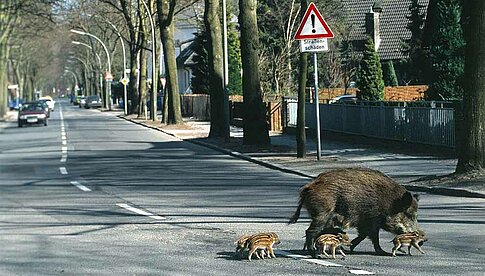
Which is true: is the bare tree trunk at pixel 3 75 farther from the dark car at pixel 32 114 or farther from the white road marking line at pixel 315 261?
the white road marking line at pixel 315 261

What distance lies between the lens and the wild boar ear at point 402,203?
→ 32.9ft

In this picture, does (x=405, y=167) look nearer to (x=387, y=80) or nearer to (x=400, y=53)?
(x=387, y=80)

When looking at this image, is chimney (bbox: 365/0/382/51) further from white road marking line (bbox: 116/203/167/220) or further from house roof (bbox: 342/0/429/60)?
white road marking line (bbox: 116/203/167/220)

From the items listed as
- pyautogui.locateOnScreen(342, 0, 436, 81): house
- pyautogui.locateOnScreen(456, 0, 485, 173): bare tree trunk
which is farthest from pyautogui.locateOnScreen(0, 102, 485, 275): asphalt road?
pyautogui.locateOnScreen(342, 0, 436, 81): house

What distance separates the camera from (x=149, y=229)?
44.4 feet

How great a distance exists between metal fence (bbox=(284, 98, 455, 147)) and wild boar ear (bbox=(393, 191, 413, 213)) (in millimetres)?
13335

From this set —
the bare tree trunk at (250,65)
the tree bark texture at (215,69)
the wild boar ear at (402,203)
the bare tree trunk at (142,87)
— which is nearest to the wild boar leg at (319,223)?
the wild boar ear at (402,203)

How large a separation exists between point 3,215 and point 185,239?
5029 millimetres

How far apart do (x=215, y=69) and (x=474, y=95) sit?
19197 mm

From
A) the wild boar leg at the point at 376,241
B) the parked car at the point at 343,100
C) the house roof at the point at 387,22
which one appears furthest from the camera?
the house roof at the point at 387,22

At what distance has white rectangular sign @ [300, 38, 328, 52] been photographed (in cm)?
2273

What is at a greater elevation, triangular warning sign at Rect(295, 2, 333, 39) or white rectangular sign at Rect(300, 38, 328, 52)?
triangular warning sign at Rect(295, 2, 333, 39)

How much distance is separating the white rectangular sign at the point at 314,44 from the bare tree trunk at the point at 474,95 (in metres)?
5.96

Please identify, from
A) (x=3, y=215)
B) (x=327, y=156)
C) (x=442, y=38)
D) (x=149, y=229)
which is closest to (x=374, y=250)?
(x=149, y=229)
